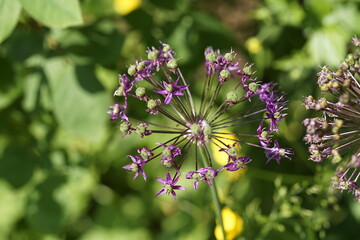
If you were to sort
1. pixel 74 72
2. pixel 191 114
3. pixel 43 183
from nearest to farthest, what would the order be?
pixel 191 114 < pixel 74 72 < pixel 43 183

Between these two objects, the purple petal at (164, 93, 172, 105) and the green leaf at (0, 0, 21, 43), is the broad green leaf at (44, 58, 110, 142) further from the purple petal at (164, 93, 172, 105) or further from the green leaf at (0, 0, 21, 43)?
the purple petal at (164, 93, 172, 105)

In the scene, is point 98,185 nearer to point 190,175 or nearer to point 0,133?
point 0,133

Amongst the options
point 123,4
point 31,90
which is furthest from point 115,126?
point 123,4

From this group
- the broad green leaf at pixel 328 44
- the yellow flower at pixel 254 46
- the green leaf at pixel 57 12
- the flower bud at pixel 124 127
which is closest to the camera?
the flower bud at pixel 124 127

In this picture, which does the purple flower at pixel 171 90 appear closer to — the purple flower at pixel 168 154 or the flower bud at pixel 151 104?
the flower bud at pixel 151 104

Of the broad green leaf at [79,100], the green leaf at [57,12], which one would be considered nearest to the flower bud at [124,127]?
the green leaf at [57,12]

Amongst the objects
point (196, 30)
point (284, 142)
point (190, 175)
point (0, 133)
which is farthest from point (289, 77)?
point (0, 133)
